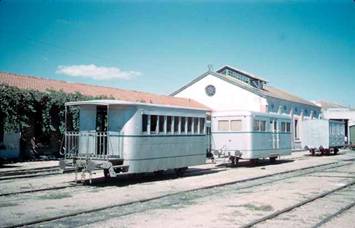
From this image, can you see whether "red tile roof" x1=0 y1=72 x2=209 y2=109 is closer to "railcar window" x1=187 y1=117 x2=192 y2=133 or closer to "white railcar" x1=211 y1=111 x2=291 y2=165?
"white railcar" x1=211 y1=111 x2=291 y2=165

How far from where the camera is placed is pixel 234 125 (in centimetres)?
2080

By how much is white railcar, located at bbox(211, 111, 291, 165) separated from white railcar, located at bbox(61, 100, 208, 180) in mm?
5423

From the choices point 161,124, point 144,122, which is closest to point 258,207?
point 144,122

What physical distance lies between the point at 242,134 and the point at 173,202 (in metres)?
10.6

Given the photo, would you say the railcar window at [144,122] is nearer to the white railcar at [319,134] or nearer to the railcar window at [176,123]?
the railcar window at [176,123]

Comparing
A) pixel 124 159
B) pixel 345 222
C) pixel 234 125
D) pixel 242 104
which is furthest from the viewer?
pixel 242 104

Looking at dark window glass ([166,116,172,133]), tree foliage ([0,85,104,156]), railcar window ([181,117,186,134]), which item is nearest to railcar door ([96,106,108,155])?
dark window glass ([166,116,172,133])

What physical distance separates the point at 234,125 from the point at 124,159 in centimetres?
897

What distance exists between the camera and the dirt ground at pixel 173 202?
823cm

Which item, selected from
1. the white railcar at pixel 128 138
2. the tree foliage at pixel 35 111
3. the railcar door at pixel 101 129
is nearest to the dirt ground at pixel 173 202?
the white railcar at pixel 128 138

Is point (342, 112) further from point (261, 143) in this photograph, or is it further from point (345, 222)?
point (345, 222)

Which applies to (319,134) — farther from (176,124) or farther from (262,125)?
(176,124)

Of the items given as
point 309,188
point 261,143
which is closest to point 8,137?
point 261,143

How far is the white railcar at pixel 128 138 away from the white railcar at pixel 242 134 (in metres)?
5.42
